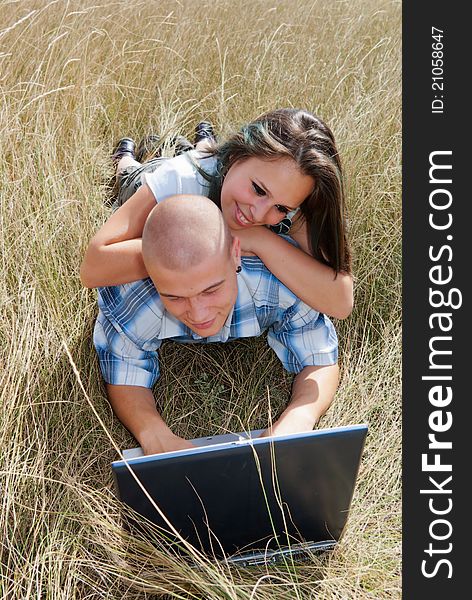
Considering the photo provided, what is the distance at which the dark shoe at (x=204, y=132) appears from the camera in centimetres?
364

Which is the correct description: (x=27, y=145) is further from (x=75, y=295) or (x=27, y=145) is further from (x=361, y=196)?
(x=361, y=196)

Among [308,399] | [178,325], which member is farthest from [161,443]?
[308,399]

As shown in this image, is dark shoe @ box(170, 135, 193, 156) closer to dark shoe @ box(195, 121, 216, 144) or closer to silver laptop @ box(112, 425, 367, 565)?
dark shoe @ box(195, 121, 216, 144)

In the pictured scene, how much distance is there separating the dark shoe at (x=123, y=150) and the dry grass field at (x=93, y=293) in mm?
45

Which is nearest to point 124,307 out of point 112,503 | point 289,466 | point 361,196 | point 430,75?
point 112,503

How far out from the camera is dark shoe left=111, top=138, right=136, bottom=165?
3.63 meters

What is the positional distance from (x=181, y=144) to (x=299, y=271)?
4.57 feet

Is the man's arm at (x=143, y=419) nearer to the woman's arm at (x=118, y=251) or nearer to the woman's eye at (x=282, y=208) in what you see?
the woman's arm at (x=118, y=251)

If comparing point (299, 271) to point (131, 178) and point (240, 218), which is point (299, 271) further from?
point (131, 178)

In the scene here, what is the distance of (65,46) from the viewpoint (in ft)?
12.2

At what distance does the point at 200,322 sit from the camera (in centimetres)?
223

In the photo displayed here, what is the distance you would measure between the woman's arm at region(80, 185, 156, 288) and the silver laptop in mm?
638

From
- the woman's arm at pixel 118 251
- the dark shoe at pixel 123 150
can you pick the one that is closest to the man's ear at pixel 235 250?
the woman's arm at pixel 118 251

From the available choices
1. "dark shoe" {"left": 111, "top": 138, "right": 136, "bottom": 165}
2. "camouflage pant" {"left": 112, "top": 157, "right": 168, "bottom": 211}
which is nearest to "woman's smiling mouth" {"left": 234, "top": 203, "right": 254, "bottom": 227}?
"camouflage pant" {"left": 112, "top": 157, "right": 168, "bottom": 211}
